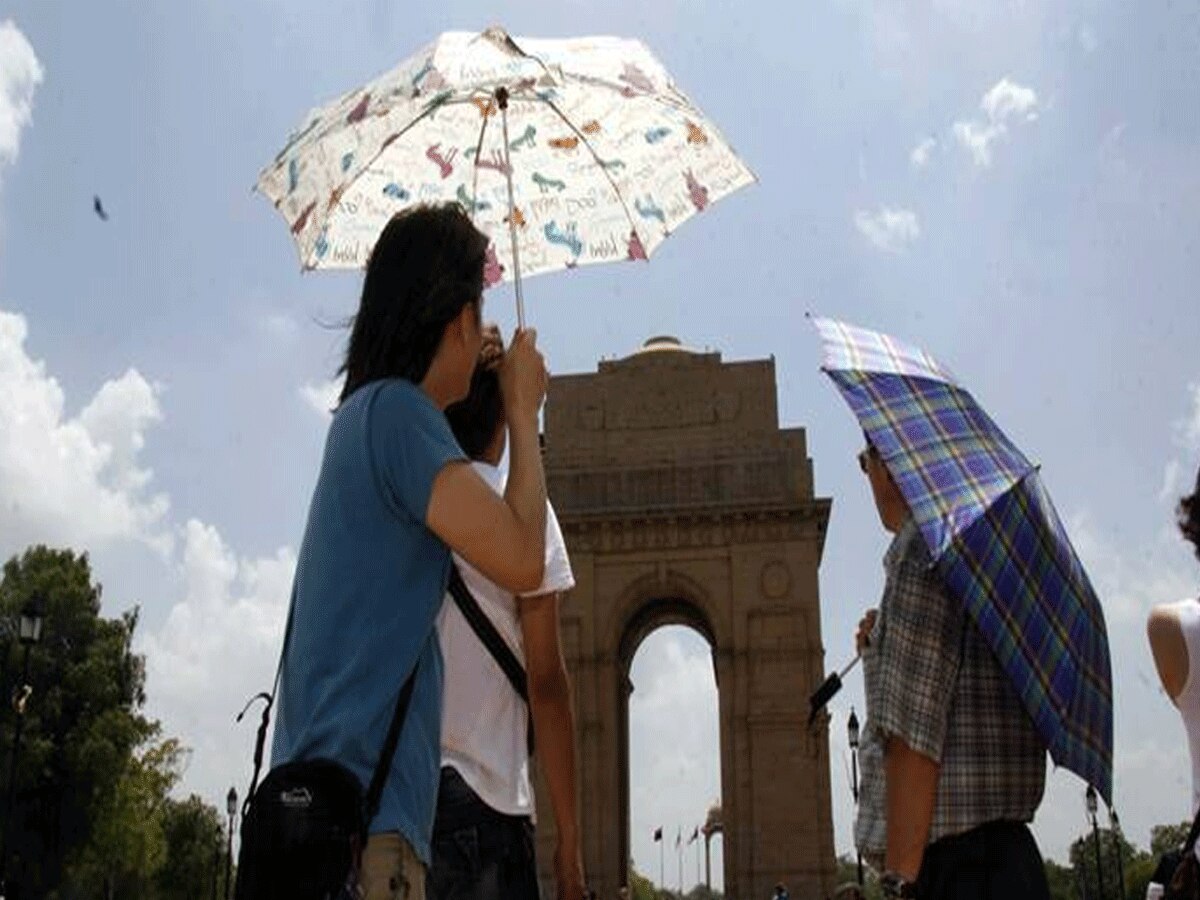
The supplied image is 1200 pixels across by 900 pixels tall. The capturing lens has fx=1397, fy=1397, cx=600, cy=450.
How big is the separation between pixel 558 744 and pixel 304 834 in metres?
1.53

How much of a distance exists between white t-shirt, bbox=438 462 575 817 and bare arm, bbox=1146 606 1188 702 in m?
2.00

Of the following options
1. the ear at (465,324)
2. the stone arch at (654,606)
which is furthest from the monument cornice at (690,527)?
the ear at (465,324)

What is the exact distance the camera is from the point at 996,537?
467cm

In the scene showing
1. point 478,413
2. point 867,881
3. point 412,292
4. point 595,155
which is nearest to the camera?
point 412,292

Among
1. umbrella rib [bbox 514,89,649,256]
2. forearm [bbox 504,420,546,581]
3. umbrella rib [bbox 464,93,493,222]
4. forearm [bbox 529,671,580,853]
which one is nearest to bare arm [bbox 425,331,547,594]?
forearm [bbox 504,420,546,581]

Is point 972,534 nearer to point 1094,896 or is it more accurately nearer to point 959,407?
point 959,407

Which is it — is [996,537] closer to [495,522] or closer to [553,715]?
[553,715]

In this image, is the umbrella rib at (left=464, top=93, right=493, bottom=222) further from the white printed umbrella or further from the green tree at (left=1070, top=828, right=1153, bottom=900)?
the green tree at (left=1070, top=828, right=1153, bottom=900)

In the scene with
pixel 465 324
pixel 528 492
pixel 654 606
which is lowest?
pixel 528 492

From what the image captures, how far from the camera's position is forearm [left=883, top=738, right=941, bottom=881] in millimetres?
4352

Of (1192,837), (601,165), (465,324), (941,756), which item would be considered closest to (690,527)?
(601,165)

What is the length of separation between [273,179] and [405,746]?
3493mm

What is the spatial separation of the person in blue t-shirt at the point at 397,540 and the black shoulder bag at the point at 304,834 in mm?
97

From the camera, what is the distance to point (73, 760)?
40500 mm
